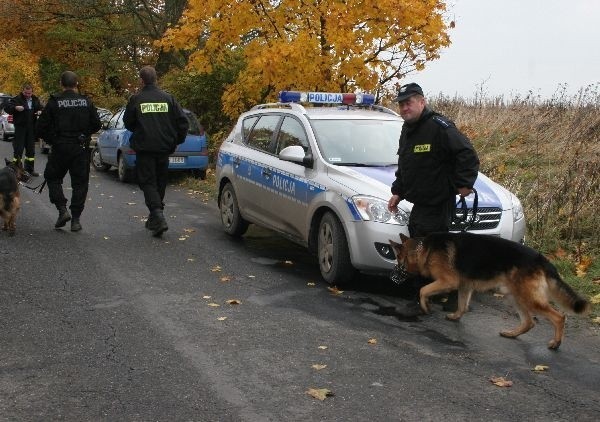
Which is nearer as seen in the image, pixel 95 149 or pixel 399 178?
pixel 399 178

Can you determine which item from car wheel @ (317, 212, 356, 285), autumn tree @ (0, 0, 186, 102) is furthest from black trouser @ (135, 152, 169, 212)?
autumn tree @ (0, 0, 186, 102)

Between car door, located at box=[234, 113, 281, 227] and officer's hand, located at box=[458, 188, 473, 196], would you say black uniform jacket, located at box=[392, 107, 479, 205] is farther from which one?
car door, located at box=[234, 113, 281, 227]

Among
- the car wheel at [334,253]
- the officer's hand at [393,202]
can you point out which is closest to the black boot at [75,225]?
the car wheel at [334,253]

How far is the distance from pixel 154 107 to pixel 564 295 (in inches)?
232

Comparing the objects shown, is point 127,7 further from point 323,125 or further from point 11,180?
point 323,125

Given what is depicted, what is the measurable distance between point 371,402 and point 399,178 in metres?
2.62

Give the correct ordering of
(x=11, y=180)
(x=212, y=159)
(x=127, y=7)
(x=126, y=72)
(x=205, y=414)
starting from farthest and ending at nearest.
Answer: (x=126, y=72) → (x=127, y=7) → (x=212, y=159) → (x=11, y=180) → (x=205, y=414)

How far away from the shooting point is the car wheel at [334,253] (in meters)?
7.02

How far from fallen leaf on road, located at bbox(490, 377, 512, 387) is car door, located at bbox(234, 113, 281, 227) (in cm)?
425

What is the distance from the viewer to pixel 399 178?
21.1 feet

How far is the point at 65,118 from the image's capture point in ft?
31.0

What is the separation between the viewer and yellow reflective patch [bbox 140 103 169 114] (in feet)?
30.7

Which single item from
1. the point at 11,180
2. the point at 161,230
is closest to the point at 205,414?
the point at 161,230

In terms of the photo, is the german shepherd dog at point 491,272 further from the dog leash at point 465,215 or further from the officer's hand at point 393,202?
the dog leash at point 465,215
